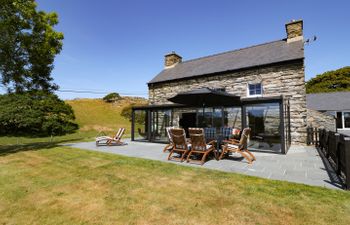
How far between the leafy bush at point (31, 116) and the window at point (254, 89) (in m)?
18.0

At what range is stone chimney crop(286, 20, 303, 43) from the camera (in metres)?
12.2

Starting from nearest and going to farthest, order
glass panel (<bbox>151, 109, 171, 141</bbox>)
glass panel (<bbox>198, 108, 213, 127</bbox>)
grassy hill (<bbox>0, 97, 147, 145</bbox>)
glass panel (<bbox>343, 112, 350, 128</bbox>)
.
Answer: glass panel (<bbox>198, 108, 213, 127</bbox>)
glass panel (<bbox>151, 109, 171, 141</bbox>)
glass panel (<bbox>343, 112, 350, 128</bbox>)
grassy hill (<bbox>0, 97, 147, 145</bbox>)

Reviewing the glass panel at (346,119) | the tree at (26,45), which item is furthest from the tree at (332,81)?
the tree at (26,45)

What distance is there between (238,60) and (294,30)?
408cm

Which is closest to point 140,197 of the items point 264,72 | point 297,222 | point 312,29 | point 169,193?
point 169,193

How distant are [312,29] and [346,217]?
13.4m

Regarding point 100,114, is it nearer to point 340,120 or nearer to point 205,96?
point 205,96

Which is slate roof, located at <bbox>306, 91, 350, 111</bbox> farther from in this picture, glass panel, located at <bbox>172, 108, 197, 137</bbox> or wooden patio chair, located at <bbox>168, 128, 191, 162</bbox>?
wooden patio chair, located at <bbox>168, 128, 191, 162</bbox>

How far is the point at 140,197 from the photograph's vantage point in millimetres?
3336

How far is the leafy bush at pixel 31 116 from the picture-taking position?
58.0 ft

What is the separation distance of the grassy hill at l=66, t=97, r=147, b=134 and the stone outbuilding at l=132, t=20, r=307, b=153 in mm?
9178

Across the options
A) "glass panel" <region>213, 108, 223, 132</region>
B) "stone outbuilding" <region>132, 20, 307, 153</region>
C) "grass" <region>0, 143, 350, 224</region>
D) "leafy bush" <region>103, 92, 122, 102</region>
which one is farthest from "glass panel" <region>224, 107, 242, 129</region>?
"leafy bush" <region>103, 92, 122, 102</region>

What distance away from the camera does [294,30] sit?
12562 millimetres

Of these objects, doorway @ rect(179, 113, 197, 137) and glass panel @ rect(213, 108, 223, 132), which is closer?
glass panel @ rect(213, 108, 223, 132)
